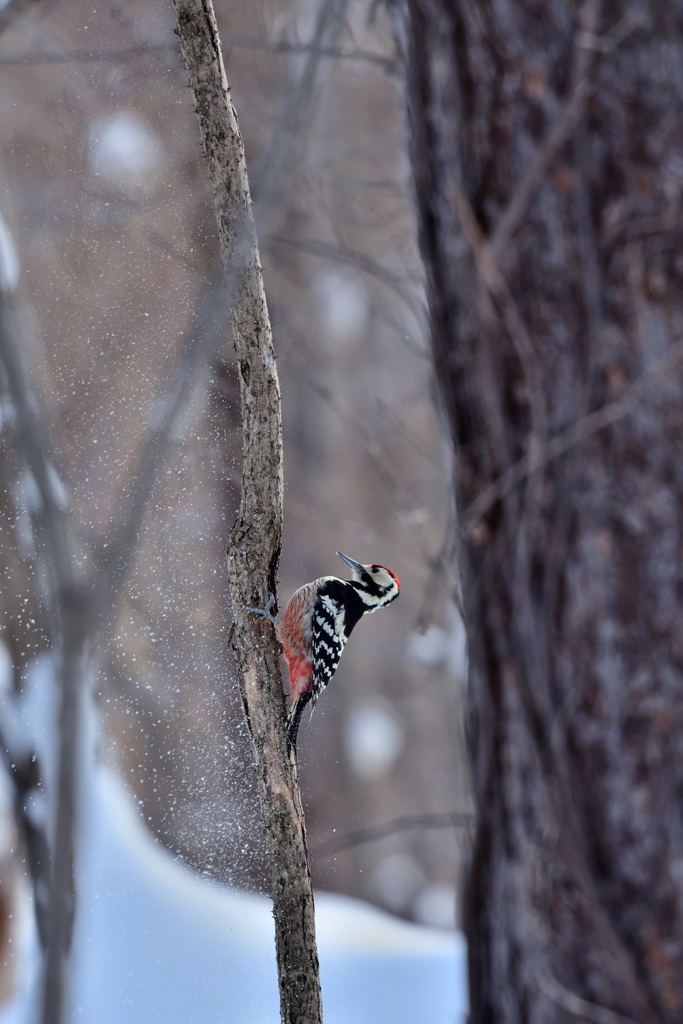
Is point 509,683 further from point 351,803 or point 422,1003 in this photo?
point 351,803

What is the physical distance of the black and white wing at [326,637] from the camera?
A: 233 cm


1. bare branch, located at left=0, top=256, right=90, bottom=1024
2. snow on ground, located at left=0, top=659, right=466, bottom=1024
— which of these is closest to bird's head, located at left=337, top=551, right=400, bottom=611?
snow on ground, located at left=0, top=659, right=466, bottom=1024

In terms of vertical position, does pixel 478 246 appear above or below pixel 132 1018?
above

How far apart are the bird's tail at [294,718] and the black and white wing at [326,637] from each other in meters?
0.04

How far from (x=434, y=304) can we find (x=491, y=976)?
0.74m

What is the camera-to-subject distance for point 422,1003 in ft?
9.66

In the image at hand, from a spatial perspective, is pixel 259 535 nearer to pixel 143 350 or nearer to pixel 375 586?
pixel 375 586

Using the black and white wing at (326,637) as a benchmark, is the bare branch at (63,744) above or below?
below

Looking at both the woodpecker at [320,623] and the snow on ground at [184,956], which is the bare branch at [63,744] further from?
the snow on ground at [184,956]

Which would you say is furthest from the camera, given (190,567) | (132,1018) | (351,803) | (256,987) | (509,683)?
(351,803)

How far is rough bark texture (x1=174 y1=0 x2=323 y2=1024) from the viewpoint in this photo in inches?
75.3

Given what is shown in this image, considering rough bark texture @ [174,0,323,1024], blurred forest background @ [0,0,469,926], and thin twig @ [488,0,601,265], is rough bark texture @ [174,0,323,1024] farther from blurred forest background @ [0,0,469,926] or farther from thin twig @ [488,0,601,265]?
thin twig @ [488,0,601,265]

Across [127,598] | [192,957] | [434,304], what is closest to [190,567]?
Result: [127,598]

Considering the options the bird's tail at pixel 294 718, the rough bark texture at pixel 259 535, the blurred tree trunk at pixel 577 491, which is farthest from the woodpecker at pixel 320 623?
the blurred tree trunk at pixel 577 491
